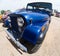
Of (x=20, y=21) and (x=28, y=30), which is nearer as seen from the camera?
(x=28, y=30)

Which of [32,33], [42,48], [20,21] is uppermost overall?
[20,21]

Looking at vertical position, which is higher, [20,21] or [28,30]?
[20,21]

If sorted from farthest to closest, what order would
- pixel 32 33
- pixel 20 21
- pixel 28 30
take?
1. pixel 20 21
2. pixel 28 30
3. pixel 32 33

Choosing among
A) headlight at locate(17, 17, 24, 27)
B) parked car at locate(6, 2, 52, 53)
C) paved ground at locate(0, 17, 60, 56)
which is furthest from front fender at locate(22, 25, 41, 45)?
paved ground at locate(0, 17, 60, 56)

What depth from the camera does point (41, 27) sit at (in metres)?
3.87

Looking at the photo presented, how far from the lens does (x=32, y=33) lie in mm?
3736

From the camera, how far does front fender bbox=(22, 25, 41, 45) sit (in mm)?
3645

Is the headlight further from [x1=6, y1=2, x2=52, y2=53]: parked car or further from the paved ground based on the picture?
the paved ground

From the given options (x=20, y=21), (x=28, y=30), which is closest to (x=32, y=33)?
(x=28, y=30)

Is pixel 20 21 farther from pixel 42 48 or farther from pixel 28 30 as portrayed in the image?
Result: pixel 42 48

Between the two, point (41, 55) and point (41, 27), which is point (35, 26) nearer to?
point (41, 27)

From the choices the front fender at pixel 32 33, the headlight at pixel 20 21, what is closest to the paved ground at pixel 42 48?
the front fender at pixel 32 33

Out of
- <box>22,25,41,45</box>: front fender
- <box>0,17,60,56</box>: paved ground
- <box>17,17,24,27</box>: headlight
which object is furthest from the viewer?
<box>17,17,24,27</box>: headlight

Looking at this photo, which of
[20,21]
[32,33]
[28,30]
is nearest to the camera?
[32,33]
